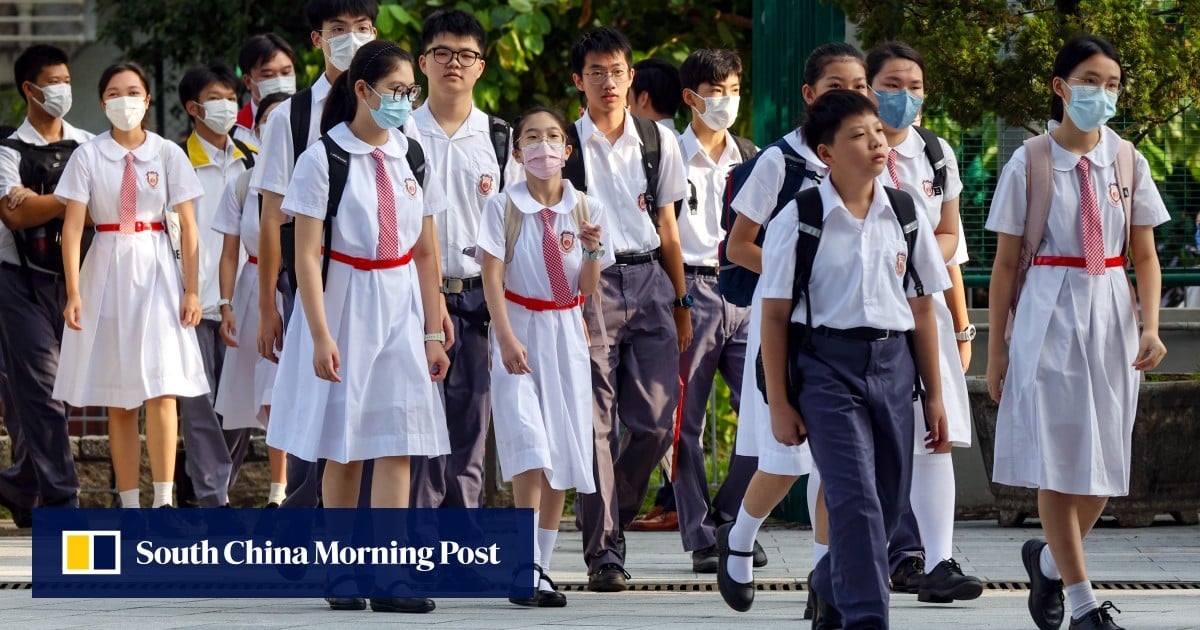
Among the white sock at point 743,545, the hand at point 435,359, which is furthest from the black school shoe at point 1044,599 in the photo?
the hand at point 435,359

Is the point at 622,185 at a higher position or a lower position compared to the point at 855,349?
higher

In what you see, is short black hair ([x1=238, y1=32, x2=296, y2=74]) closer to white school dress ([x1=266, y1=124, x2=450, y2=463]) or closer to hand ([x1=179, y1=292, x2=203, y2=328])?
hand ([x1=179, y1=292, x2=203, y2=328])

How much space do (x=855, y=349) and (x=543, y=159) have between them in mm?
2178

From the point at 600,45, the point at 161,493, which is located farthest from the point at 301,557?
the point at 600,45

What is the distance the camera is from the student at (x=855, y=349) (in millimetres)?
6207

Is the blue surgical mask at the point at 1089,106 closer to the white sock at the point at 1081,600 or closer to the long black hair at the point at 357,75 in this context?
the white sock at the point at 1081,600

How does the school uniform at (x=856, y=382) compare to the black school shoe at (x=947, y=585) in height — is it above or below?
above

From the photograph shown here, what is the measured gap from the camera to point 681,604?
7957 mm

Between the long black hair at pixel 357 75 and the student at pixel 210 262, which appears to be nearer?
the long black hair at pixel 357 75

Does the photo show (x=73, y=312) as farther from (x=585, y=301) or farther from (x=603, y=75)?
(x=603, y=75)

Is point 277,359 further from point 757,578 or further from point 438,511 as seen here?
point 757,578

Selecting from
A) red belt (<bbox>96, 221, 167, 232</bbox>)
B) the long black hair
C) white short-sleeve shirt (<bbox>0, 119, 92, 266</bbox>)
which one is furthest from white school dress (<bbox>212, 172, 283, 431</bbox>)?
the long black hair

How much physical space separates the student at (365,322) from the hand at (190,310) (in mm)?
2392

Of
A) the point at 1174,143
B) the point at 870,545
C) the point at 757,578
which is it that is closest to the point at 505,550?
the point at 757,578
